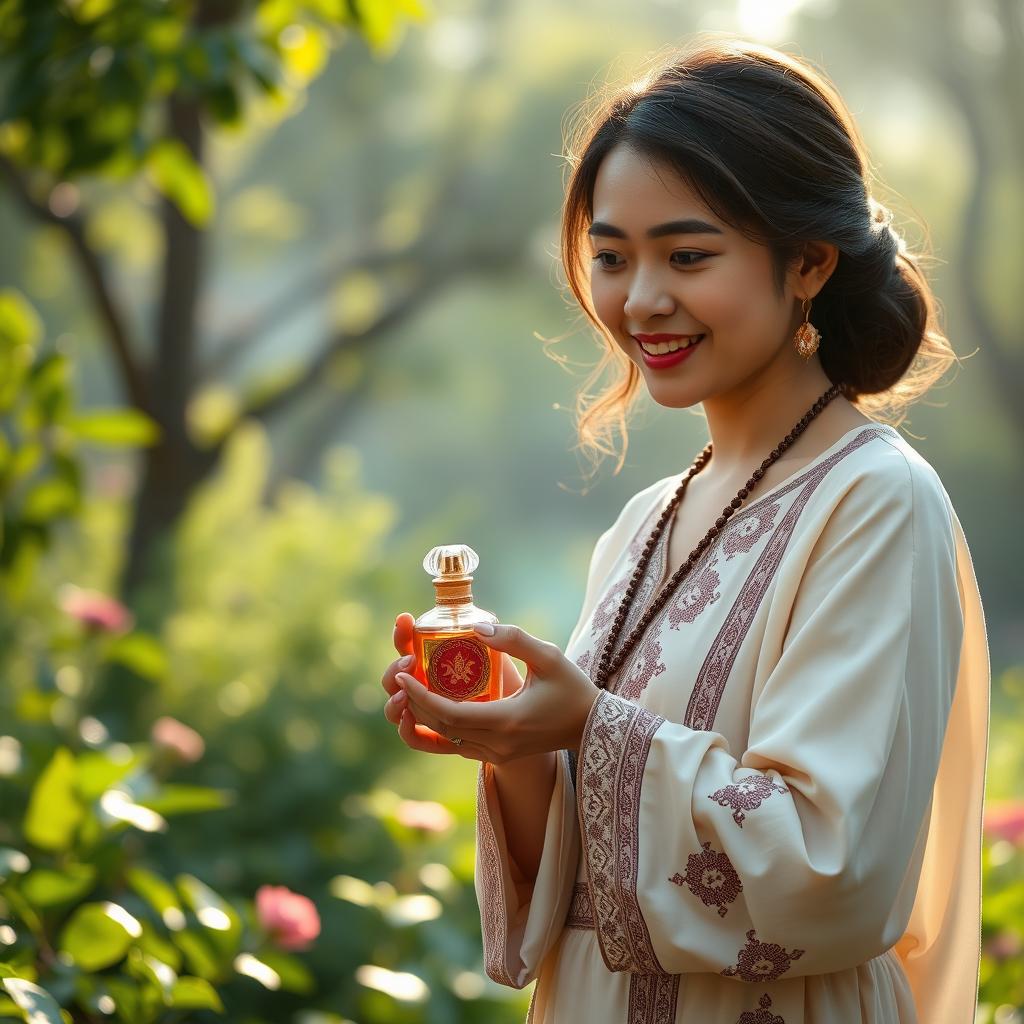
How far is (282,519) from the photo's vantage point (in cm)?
372

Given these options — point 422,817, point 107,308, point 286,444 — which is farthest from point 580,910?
point 286,444

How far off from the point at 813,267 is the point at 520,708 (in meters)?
0.51

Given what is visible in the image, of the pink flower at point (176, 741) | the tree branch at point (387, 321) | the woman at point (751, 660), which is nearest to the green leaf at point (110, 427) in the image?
the pink flower at point (176, 741)

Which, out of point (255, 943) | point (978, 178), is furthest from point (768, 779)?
point (978, 178)

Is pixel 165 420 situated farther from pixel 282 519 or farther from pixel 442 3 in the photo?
pixel 442 3

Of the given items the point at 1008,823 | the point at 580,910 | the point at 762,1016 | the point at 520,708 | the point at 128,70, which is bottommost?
the point at 762,1016

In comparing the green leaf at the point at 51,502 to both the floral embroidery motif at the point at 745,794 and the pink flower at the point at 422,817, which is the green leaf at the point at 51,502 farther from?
the floral embroidery motif at the point at 745,794

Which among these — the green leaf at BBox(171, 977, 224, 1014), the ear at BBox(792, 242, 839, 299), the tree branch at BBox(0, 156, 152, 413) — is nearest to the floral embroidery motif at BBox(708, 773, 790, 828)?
the ear at BBox(792, 242, 839, 299)

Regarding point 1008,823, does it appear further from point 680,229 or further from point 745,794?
point 680,229

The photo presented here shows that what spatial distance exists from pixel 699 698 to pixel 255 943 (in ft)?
3.79

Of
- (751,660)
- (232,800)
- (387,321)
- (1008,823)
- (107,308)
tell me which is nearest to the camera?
(751,660)

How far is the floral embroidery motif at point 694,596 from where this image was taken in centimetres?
121

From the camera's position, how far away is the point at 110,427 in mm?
2031

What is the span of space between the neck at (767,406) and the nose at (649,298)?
0.54ft
